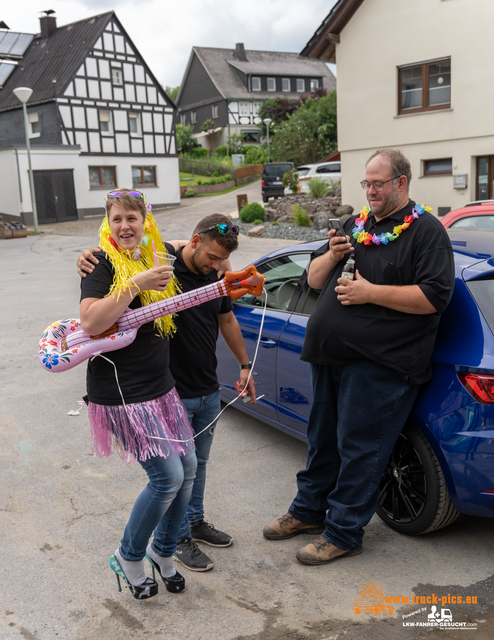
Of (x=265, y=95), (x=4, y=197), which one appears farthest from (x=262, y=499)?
(x=265, y=95)

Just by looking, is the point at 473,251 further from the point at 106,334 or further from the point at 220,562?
the point at 220,562

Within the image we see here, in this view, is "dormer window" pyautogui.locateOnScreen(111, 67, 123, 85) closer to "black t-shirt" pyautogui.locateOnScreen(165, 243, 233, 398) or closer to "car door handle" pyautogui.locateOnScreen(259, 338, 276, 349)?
"car door handle" pyautogui.locateOnScreen(259, 338, 276, 349)

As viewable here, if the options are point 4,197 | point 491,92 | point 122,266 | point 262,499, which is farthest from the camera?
point 4,197

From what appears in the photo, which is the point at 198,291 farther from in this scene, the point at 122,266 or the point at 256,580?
the point at 256,580

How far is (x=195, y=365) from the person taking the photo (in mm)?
3146

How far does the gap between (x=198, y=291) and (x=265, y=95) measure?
195ft

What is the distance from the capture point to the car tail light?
2.95m

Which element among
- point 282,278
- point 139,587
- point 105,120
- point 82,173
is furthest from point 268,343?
point 105,120

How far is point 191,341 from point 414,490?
1.50 m

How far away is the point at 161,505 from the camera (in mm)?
2789

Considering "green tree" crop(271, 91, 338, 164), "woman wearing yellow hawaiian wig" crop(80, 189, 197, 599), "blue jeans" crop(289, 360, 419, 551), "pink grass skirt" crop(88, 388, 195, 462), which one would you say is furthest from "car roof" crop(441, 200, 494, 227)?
"green tree" crop(271, 91, 338, 164)

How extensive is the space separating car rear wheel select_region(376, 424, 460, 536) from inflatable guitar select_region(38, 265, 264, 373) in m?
1.30

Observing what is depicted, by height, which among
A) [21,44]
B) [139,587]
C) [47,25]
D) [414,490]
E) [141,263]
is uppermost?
[47,25]

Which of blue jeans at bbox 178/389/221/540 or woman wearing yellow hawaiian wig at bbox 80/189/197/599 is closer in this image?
woman wearing yellow hawaiian wig at bbox 80/189/197/599
